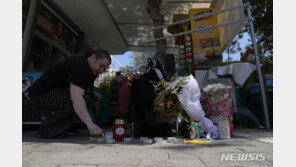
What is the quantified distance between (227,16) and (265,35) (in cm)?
461

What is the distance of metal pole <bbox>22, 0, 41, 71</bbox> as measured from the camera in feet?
16.1

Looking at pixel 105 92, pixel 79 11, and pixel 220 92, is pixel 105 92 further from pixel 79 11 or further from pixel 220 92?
pixel 79 11

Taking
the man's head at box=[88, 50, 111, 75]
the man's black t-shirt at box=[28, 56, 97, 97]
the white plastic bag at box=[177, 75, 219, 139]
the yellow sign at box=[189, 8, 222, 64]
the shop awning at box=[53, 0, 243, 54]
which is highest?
the shop awning at box=[53, 0, 243, 54]

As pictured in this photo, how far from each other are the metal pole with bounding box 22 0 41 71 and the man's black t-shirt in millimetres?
2976

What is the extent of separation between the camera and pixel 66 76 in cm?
228

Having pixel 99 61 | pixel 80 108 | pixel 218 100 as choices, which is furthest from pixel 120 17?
pixel 80 108

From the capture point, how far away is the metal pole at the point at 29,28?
4910mm

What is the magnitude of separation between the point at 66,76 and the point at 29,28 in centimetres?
377

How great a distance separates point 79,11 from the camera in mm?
6504

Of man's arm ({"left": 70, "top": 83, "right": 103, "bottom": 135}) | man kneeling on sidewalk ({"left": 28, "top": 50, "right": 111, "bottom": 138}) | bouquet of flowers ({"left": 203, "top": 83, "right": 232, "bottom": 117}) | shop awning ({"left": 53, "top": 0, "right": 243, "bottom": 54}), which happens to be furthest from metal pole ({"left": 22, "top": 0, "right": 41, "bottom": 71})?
bouquet of flowers ({"left": 203, "top": 83, "right": 232, "bottom": 117})

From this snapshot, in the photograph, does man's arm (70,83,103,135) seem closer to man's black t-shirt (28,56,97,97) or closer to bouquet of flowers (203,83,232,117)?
man's black t-shirt (28,56,97,97)

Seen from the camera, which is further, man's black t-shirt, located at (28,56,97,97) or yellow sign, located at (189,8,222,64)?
yellow sign, located at (189,8,222,64)

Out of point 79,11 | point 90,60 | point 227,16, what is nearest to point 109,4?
point 79,11

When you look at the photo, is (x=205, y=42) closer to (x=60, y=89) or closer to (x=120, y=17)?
(x=120, y=17)
